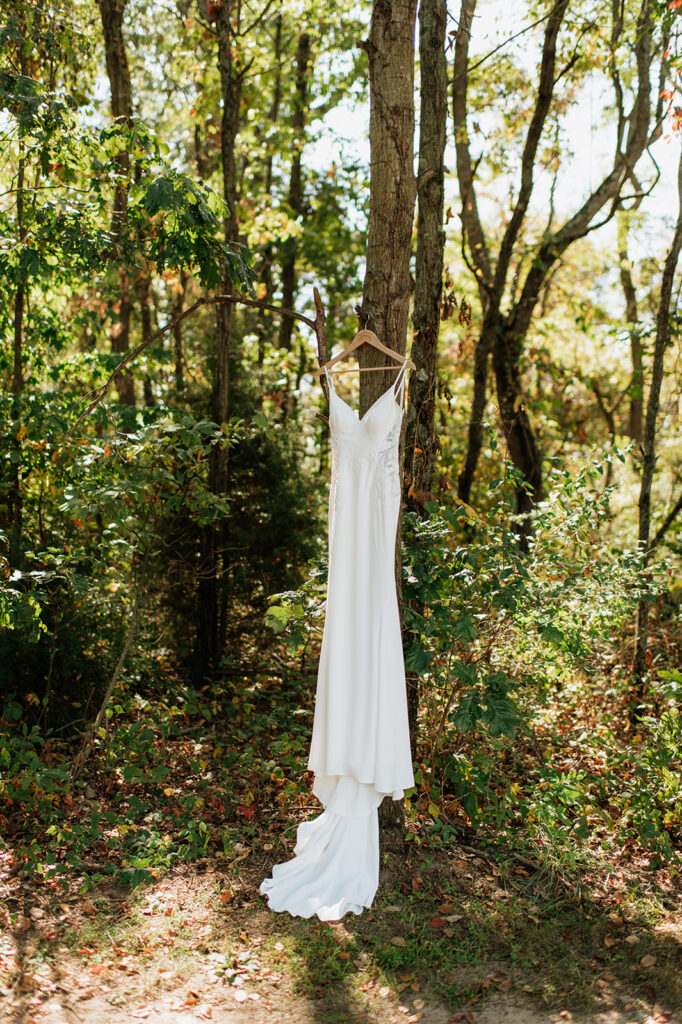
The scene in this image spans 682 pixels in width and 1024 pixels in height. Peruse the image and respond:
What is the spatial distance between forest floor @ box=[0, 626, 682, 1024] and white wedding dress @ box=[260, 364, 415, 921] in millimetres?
199

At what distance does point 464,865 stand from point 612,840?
90 cm

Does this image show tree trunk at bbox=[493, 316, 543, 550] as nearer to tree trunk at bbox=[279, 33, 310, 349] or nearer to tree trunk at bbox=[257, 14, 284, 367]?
tree trunk at bbox=[257, 14, 284, 367]

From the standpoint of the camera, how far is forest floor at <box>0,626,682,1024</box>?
116 inches

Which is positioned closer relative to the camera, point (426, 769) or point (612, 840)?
point (612, 840)

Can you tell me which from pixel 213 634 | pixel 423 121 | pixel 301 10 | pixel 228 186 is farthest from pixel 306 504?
pixel 301 10

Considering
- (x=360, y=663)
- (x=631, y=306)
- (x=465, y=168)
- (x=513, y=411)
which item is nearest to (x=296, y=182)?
(x=465, y=168)

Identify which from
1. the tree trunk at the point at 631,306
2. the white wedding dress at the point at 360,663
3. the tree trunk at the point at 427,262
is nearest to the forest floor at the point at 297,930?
the white wedding dress at the point at 360,663

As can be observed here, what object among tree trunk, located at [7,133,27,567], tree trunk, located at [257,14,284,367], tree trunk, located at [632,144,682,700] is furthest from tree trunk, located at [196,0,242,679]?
tree trunk, located at [257,14,284,367]

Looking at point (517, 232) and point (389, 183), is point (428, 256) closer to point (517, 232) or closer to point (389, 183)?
point (389, 183)

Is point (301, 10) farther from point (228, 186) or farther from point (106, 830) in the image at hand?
point (106, 830)

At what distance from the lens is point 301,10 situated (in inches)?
348

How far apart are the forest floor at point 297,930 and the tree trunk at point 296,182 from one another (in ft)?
25.9

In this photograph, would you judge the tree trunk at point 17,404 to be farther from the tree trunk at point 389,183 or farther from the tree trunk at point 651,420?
the tree trunk at point 651,420

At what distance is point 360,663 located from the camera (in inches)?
136
